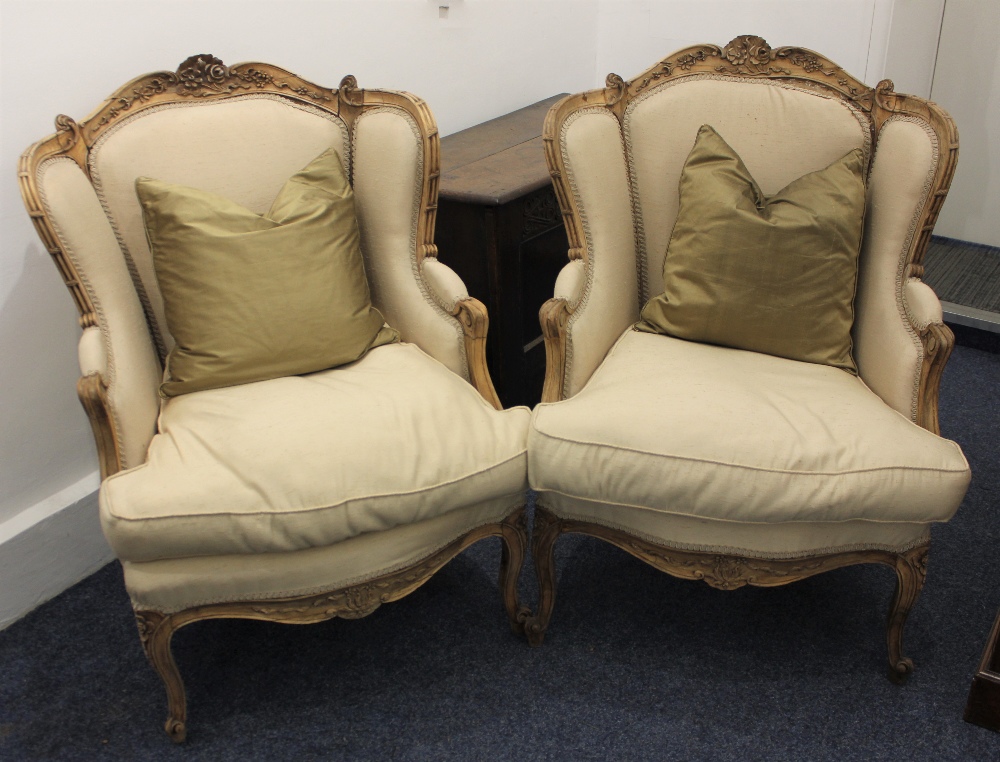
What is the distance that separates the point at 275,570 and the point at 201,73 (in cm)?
93

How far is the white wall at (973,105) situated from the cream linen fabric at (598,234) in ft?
5.20

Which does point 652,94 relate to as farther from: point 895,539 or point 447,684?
point 447,684

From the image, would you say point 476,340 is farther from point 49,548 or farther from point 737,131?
point 49,548

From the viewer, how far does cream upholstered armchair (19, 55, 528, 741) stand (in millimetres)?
1374

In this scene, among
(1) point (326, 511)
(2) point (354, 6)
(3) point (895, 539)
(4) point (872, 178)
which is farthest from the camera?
(2) point (354, 6)

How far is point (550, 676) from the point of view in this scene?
165 cm

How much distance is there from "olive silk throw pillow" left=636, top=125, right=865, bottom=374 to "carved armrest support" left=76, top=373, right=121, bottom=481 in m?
1.00

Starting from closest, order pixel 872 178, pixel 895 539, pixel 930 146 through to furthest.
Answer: pixel 895 539
pixel 930 146
pixel 872 178

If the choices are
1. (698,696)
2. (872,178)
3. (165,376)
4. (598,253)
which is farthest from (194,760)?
(872,178)

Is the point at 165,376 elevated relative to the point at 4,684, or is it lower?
elevated

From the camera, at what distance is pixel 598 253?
177cm

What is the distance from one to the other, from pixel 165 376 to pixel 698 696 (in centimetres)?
111

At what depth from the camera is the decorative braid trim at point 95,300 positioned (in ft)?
4.85

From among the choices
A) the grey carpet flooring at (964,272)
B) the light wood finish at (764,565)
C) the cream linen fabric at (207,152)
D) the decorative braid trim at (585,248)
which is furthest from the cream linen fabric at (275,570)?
the grey carpet flooring at (964,272)
